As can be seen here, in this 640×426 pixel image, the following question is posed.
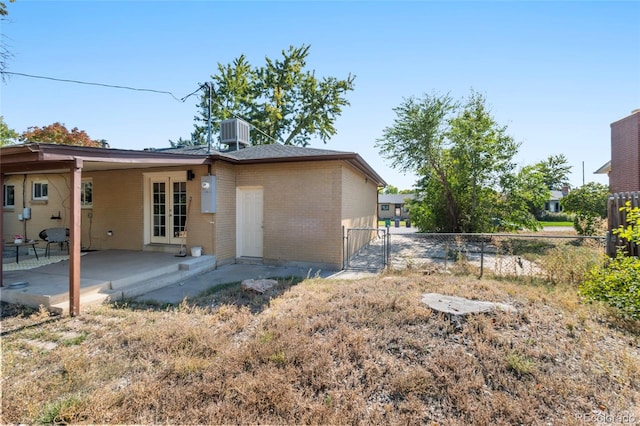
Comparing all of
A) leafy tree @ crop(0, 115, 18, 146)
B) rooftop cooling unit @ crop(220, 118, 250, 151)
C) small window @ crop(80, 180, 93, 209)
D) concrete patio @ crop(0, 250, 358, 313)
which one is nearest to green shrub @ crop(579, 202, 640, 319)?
concrete patio @ crop(0, 250, 358, 313)

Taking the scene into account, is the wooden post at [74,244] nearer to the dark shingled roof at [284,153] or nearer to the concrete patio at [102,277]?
the concrete patio at [102,277]

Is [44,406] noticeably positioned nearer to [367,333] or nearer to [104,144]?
[367,333]

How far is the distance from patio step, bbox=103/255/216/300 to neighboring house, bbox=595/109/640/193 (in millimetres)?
16154

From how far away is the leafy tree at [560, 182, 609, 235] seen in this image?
520 inches

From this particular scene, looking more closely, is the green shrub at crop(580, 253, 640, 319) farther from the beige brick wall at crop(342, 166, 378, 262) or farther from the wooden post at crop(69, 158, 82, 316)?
the wooden post at crop(69, 158, 82, 316)

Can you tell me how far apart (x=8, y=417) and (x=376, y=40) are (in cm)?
1026

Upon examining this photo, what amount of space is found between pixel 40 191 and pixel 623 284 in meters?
16.5

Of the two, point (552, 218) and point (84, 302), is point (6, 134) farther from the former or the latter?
point (552, 218)

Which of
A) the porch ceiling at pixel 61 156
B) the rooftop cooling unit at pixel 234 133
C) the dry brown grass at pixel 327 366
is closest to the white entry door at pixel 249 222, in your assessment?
the porch ceiling at pixel 61 156

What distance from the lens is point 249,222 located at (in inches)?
360

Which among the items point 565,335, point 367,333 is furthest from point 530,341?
point 367,333

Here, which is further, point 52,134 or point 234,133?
point 52,134

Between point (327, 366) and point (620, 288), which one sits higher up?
point (620, 288)

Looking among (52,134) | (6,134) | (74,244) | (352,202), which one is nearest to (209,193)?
(74,244)
